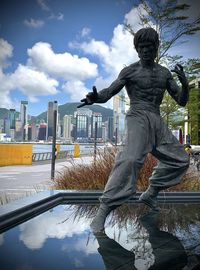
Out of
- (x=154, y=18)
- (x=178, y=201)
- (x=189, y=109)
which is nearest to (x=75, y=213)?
(x=178, y=201)

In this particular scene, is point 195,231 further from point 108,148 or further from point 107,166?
point 108,148

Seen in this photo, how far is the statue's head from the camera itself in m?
3.99

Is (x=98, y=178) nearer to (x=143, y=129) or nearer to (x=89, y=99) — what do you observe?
(x=143, y=129)

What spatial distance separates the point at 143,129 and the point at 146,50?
0.90m

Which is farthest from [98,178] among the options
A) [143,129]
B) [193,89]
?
[193,89]

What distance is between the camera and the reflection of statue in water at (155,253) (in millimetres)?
2669

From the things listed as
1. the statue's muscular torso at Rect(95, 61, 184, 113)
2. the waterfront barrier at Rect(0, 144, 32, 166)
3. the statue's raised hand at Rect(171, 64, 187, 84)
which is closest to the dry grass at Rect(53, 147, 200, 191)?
the statue's muscular torso at Rect(95, 61, 184, 113)

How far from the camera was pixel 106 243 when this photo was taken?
3293mm

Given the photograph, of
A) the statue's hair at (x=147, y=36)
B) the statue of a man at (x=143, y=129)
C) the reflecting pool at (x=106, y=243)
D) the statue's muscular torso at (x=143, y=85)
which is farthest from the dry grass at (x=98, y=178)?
the statue's hair at (x=147, y=36)

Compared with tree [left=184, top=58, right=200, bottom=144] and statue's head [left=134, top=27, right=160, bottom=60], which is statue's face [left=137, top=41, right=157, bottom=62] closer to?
statue's head [left=134, top=27, right=160, bottom=60]

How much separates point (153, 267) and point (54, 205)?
114 inches

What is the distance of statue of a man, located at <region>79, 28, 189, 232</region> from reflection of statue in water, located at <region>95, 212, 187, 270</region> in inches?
19.9

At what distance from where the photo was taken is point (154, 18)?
52.1 ft

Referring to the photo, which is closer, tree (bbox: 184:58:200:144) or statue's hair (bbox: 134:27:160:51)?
statue's hair (bbox: 134:27:160:51)
